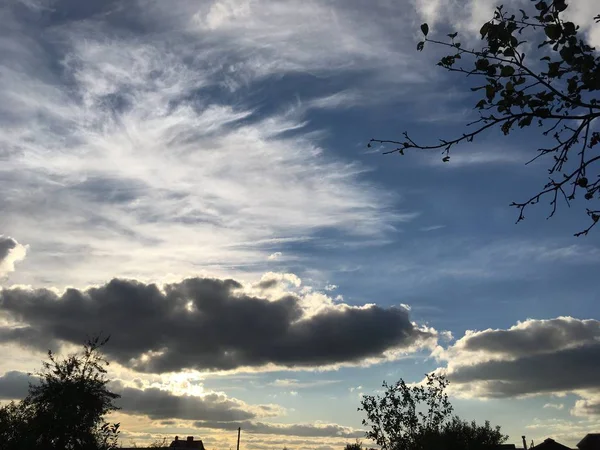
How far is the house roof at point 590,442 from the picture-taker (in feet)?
A: 252

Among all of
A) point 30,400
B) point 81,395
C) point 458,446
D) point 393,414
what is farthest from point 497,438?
point 30,400

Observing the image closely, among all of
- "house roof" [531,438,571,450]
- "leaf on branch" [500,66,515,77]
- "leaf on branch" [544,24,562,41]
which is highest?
"leaf on branch" [544,24,562,41]

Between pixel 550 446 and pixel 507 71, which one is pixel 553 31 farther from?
pixel 550 446

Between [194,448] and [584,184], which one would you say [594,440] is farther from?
[584,184]

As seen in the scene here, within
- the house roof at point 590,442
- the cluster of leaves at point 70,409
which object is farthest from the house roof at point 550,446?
the cluster of leaves at point 70,409

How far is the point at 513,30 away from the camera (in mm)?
6402

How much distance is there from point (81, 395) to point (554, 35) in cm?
4909

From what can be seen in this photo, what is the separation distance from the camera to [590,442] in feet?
254

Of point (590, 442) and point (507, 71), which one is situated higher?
point (507, 71)

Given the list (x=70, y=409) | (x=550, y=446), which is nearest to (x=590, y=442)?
(x=550, y=446)

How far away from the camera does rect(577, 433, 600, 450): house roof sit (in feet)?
252

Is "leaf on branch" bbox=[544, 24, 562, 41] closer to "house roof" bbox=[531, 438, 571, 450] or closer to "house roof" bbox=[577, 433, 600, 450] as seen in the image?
"house roof" bbox=[531, 438, 571, 450]

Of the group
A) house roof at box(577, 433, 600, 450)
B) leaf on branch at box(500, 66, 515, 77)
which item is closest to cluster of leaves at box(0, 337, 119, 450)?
leaf on branch at box(500, 66, 515, 77)

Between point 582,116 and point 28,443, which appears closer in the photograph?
point 582,116
